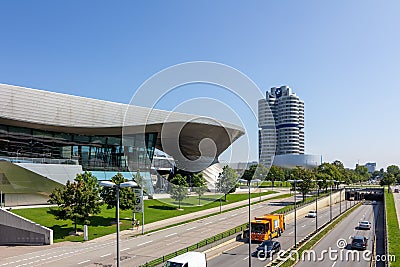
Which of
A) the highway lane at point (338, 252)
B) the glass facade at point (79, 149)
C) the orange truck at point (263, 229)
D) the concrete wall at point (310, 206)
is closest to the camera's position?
the highway lane at point (338, 252)

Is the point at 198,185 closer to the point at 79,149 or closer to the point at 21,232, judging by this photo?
the point at 79,149

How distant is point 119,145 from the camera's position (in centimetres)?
7375

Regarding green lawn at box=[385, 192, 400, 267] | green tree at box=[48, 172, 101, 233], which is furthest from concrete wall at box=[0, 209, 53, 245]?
green lawn at box=[385, 192, 400, 267]

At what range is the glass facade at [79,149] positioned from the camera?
55.8 m

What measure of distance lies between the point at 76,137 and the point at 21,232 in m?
34.8

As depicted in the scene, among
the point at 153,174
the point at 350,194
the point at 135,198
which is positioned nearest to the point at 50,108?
the point at 135,198

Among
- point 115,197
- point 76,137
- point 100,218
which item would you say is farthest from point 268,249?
point 76,137

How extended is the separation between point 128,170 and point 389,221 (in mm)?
44538

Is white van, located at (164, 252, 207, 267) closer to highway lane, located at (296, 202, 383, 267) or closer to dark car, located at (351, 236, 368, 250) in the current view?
highway lane, located at (296, 202, 383, 267)

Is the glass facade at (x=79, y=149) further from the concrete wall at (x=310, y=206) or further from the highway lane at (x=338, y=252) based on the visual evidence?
the highway lane at (x=338, y=252)

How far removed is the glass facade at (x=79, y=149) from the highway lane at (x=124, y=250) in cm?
2273

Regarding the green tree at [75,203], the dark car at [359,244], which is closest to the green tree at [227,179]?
the green tree at [75,203]

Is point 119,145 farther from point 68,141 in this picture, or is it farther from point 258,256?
point 258,256

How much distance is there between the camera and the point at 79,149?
66.4 meters
